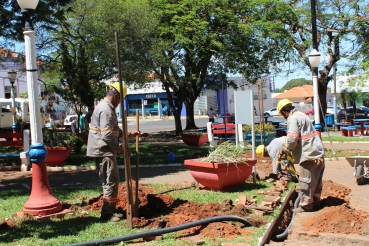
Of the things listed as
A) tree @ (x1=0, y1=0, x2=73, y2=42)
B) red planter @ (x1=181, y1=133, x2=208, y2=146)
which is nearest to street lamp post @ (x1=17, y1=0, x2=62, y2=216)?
tree @ (x1=0, y1=0, x2=73, y2=42)

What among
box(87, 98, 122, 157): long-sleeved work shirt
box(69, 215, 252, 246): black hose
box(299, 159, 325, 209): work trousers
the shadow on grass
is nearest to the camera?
box(69, 215, 252, 246): black hose

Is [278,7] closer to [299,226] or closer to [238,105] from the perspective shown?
[238,105]

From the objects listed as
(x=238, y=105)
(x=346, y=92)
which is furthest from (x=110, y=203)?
(x=346, y=92)

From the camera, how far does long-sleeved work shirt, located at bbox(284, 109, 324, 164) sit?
247 inches

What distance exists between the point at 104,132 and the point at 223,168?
277 cm

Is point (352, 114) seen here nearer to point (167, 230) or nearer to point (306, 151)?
point (306, 151)

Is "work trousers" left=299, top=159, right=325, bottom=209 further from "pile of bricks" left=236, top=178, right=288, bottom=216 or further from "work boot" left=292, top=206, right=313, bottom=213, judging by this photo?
"pile of bricks" left=236, top=178, right=288, bottom=216

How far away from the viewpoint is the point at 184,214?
6.05m

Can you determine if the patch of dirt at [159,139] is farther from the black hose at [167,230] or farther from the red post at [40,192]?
the black hose at [167,230]

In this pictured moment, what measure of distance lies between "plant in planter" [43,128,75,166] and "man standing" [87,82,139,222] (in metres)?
6.35

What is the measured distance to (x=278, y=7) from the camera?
71.7ft

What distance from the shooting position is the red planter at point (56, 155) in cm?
1180

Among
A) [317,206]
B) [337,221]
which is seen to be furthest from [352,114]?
[337,221]

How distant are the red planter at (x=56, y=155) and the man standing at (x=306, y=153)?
7.39 meters
